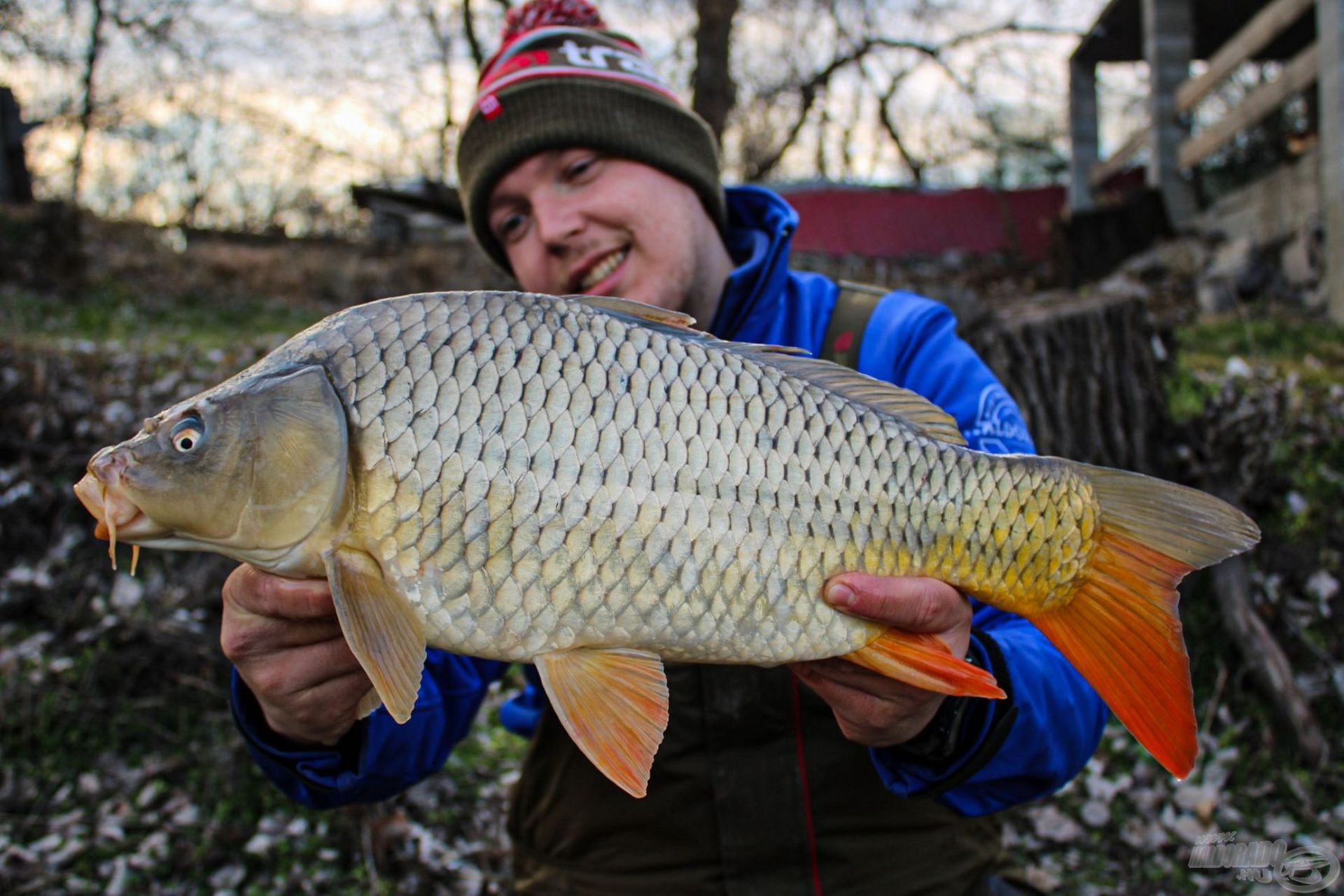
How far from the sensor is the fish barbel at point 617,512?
2.88ft

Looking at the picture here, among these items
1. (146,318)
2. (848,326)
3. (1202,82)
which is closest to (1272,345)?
(1202,82)

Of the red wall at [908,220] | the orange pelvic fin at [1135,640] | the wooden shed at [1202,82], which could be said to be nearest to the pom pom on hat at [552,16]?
the orange pelvic fin at [1135,640]

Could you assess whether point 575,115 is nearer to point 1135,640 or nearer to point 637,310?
point 637,310

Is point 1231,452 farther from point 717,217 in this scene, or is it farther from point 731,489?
point 731,489

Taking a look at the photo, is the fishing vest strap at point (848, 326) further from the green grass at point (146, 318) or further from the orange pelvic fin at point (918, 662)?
the green grass at point (146, 318)

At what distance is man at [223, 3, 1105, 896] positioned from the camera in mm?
1080

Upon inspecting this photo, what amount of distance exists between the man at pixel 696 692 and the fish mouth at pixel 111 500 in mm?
127

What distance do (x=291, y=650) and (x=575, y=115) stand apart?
105cm

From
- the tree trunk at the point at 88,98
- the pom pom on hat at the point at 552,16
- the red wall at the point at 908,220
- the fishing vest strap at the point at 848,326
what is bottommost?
the fishing vest strap at the point at 848,326

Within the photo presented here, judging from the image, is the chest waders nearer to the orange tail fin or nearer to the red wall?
the orange tail fin

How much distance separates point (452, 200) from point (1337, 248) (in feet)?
18.0

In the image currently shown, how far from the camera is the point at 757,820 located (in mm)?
1320

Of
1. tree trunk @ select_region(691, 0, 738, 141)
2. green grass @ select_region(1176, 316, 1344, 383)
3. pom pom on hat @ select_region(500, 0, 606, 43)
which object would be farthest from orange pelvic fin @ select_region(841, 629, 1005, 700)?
tree trunk @ select_region(691, 0, 738, 141)

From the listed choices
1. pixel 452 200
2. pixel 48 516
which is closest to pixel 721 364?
pixel 48 516
